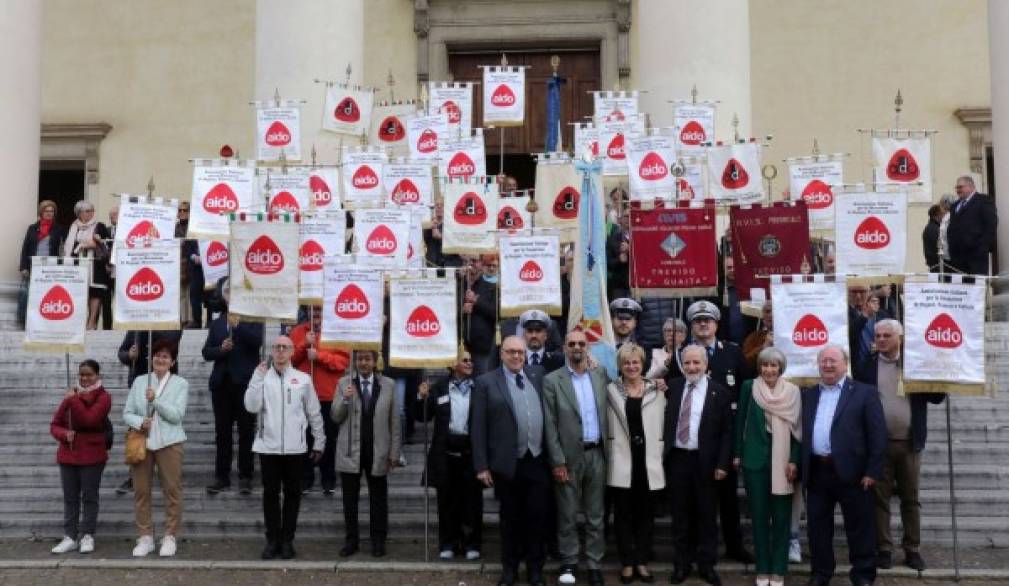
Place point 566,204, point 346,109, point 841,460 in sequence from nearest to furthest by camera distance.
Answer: point 841,460
point 566,204
point 346,109

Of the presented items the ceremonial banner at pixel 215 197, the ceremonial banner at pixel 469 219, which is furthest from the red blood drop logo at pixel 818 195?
the ceremonial banner at pixel 215 197

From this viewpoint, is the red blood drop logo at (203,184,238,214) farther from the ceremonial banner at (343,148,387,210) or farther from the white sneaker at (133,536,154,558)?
the white sneaker at (133,536,154,558)

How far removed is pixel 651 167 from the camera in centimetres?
1368

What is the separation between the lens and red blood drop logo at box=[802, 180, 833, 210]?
13.4 meters

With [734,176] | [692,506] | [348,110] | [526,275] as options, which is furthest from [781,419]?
[348,110]

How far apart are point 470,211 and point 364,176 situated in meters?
1.92

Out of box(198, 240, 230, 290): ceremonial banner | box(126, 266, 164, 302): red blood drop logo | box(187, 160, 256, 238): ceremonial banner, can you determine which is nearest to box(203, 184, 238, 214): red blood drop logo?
box(187, 160, 256, 238): ceremonial banner

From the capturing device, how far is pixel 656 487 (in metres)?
9.14

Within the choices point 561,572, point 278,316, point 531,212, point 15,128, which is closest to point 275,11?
point 15,128

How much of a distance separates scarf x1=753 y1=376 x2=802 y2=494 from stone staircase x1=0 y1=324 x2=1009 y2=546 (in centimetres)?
155

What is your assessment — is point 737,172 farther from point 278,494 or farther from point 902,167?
point 278,494

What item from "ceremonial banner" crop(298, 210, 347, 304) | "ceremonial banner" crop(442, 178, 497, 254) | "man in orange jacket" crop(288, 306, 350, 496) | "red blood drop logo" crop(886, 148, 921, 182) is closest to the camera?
"ceremonial banner" crop(298, 210, 347, 304)

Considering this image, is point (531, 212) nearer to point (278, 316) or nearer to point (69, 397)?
point (278, 316)

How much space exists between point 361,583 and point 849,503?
375 cm
